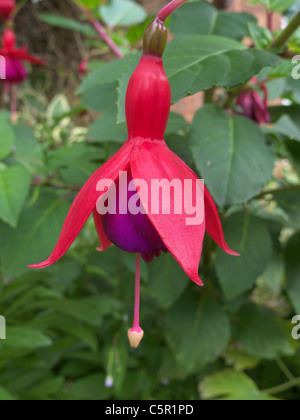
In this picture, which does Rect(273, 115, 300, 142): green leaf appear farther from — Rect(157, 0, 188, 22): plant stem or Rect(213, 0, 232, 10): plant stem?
Rect(157, 0, 188, 22): plant stem

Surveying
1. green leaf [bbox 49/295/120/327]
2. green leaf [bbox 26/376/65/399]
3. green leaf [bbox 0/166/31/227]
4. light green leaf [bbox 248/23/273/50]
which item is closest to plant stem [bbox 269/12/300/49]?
light green leaf [bbox 248/23/273/50]

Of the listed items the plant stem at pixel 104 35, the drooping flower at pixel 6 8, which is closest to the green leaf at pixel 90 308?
the plant stem at pixel 104 35

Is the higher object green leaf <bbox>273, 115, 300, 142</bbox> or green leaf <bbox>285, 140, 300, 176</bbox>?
green leaf <bbox>273, 115, 300, 142</bbox>

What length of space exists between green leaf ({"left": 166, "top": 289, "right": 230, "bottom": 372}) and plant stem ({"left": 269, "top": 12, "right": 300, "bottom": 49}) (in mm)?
437

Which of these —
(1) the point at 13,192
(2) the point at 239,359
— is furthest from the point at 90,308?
(2) the point at 239,359

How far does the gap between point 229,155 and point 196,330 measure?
0.37 meters

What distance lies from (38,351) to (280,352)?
1.48 ft

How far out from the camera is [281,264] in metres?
0.77

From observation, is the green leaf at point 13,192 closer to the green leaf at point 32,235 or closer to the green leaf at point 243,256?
the green leaf at point 32,235

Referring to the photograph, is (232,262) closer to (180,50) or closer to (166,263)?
(166,263)

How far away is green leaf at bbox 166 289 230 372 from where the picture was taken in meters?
0.67

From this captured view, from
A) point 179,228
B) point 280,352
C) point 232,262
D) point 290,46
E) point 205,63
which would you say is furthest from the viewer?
point 280,352

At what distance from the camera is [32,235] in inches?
22.7

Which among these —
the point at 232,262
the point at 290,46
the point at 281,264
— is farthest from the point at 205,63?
→ the point at 281,264
